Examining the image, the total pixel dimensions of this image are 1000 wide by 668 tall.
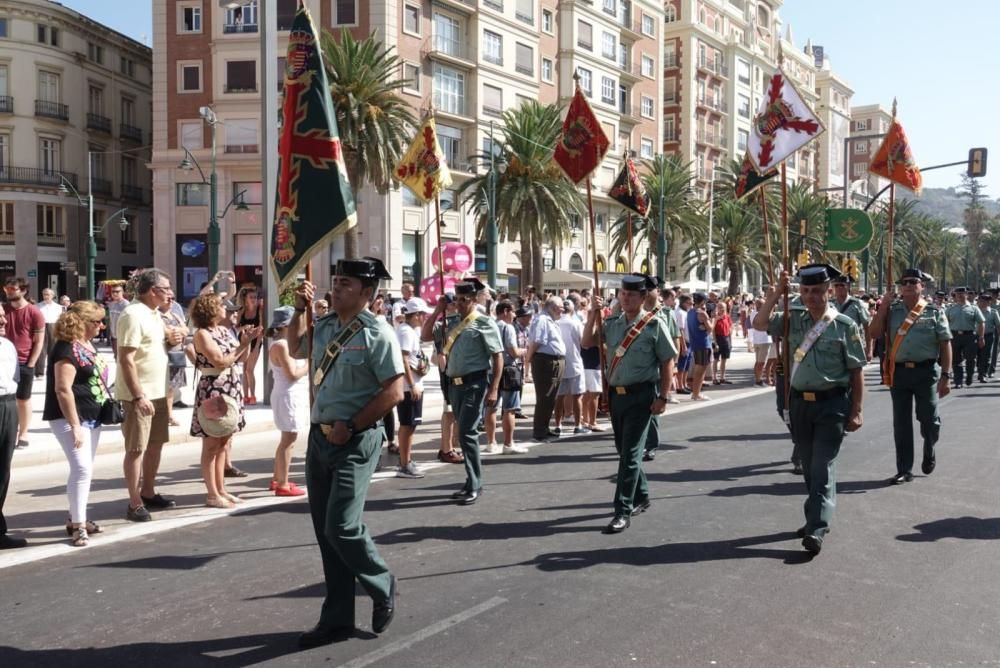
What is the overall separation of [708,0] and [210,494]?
Result: 7144cm

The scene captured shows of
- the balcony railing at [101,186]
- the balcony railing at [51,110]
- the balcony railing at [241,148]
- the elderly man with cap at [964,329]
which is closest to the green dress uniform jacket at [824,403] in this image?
the elderly man with cap at [964,329]

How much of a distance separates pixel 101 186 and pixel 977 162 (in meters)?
44.3

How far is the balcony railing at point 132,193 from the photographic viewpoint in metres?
52.7

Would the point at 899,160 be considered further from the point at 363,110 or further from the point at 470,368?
the point at 363,110

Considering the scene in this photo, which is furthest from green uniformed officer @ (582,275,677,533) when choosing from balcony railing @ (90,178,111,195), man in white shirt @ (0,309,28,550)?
balcony railing @ (90,178,111,195)

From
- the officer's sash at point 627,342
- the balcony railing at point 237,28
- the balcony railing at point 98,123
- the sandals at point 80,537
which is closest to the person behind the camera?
the sandals at point 80,537

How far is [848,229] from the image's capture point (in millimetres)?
26844

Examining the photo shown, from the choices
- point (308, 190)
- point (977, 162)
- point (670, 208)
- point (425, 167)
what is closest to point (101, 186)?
point (670, 208)

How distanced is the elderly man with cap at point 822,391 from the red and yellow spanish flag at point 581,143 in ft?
15.3

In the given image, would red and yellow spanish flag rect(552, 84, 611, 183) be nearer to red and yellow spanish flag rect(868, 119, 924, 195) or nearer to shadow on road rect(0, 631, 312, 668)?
red and yellow spanish flag rect(868, 119, 924, 195)

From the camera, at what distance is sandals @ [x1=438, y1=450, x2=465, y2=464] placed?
9719mm

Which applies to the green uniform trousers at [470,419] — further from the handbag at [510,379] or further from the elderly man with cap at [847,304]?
the elderly man with cap at [847,304]

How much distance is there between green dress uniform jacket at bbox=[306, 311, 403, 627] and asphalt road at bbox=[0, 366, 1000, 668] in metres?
0.30

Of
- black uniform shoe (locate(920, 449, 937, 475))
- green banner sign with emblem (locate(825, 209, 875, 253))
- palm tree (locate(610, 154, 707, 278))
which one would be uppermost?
palm tree (locate(610, 154, 707, 278))
